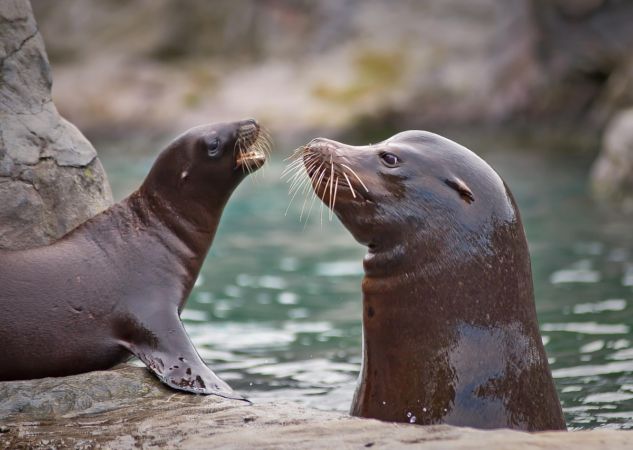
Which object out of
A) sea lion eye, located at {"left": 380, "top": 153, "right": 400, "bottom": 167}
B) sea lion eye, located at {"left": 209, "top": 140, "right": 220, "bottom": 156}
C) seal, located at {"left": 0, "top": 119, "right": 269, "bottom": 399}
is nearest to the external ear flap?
sea lion eye, located at {"left": 380, "top": 153, "right": 400, "bottom": 167}

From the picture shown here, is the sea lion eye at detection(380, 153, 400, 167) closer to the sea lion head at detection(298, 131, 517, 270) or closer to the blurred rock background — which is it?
the sea lion head at detection(298, 131, 517, 270)

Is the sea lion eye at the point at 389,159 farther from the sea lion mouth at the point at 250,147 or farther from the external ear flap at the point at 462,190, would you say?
the sea lion mouth at the point at 250,147

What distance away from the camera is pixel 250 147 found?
5.18m

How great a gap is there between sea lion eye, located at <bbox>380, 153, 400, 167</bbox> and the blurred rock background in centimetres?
1199

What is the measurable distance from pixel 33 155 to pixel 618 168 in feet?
29.9

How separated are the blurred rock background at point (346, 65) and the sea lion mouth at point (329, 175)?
39.3 feet

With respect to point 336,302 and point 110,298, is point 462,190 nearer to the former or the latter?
point 110,298

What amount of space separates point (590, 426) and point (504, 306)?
1214 mm

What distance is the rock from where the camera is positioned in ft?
37.1

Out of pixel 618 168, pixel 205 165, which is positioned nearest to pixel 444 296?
pixel 205 165

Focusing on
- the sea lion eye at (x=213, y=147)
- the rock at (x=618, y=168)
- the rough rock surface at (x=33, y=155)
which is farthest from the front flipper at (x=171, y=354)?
the rock at (x=618, y=168)

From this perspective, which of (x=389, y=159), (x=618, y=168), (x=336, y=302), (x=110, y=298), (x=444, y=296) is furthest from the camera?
(x=618, y=168)

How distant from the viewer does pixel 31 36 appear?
476cm

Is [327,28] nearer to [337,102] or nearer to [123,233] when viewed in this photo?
[337,102]
